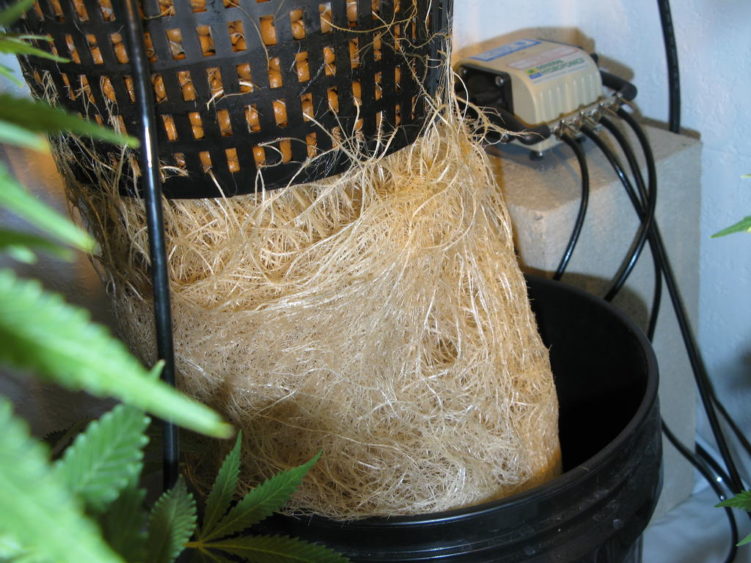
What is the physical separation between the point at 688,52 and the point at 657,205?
158 mm

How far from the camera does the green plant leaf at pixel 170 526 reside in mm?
224

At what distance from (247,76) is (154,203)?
0.07 meters

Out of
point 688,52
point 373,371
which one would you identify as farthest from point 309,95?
point 688,52

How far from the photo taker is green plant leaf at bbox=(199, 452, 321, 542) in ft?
0.96

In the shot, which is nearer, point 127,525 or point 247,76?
point 127,525

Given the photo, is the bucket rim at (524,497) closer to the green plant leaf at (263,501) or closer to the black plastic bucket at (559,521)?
the black plastic bucket at (559,521)

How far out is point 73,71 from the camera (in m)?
0.34

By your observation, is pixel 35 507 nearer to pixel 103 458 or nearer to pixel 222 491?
pixel 103 458

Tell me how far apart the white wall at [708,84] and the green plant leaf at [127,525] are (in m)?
0.65

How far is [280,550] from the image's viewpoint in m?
0.28

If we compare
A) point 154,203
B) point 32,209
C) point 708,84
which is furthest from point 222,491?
point 708,84

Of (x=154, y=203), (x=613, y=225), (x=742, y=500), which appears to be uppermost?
(x=154, y=203)

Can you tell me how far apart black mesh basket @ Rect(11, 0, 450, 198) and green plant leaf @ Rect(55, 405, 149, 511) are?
192mm

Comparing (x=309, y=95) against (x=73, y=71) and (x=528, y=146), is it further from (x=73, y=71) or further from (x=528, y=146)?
(x=528, y=146)
